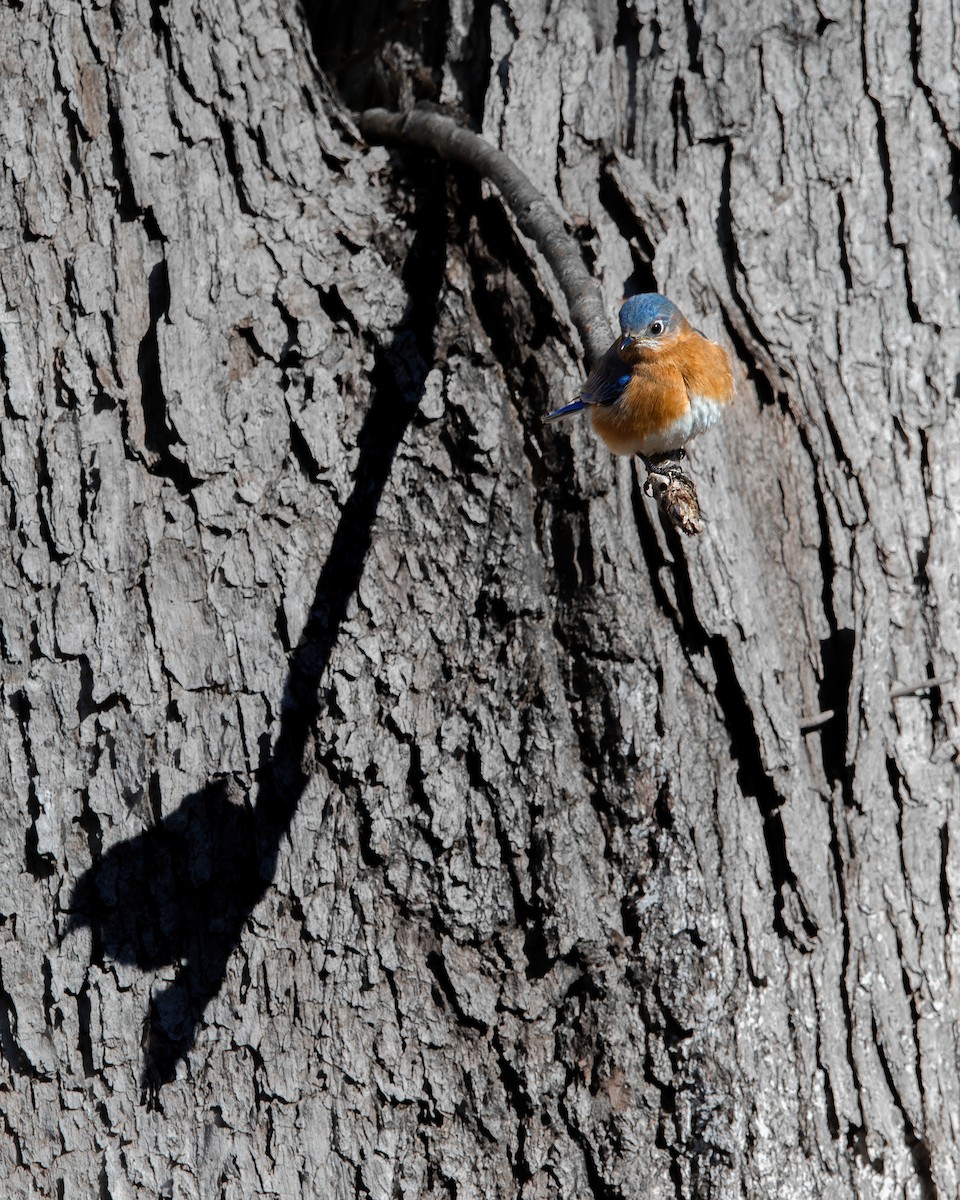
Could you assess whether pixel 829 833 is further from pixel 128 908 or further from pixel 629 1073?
pixel 128 908

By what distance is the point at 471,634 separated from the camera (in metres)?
2.16

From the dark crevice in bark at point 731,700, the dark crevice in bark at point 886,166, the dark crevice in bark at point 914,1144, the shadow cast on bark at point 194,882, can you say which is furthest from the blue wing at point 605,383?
the dark crevice in bark at point 914,1144

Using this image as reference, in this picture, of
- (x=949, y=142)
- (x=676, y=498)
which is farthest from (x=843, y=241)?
(x=676, y=498)

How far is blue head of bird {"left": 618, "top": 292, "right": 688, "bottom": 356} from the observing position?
1904mm

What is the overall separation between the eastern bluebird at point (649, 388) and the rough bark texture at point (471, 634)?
0.93ft

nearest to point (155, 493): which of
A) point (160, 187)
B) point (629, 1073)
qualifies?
point (160, 187)

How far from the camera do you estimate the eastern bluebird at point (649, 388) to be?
1.85 m

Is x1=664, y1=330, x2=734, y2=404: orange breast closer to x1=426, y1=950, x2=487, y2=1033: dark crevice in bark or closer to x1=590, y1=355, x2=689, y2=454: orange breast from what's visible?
x1=590, y1=355, x2=689, y2=454: orange breast

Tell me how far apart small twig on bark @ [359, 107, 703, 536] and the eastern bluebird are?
0.07m

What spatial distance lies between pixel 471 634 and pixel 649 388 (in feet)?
2.02

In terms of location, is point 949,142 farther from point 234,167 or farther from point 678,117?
point 234,167

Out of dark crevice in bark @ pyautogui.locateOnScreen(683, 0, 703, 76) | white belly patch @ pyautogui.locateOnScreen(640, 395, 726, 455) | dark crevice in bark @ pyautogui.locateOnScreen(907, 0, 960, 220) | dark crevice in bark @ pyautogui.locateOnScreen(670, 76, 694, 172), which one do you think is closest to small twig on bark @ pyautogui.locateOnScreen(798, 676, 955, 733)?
white belly patch @ pyautogui.locateOnScreen(640, 395, 726, 455)

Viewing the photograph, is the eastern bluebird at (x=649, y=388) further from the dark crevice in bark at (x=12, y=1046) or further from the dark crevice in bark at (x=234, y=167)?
the dark crevice in bark at (x=12, y=1046)

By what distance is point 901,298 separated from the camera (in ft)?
7.94
